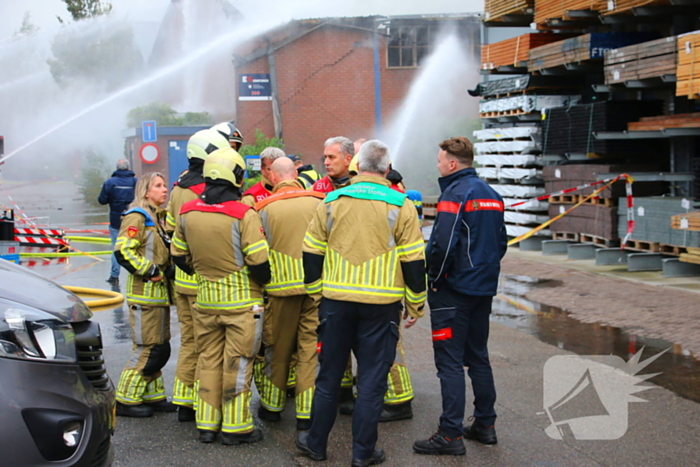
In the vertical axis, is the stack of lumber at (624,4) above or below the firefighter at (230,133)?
above

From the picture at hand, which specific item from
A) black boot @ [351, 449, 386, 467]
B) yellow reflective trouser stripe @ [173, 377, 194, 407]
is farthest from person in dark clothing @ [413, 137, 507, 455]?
yellow reflective trouser stripe @ [173, 377, 194, 407]

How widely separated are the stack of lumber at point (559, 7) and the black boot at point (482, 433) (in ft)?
32.0

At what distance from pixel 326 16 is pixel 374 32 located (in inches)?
113

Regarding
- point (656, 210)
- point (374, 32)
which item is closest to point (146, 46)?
point (374, 32)

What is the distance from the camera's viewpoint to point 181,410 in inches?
205

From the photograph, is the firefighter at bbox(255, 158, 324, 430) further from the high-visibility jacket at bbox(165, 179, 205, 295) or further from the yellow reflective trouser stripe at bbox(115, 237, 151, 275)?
the yellow reflective trouser stripe at bbox(115, 237, 151, 275)

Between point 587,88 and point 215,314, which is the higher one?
point 587,88

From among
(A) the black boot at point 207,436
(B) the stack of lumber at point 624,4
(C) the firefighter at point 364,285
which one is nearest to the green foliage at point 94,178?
(B) the stack of lumber at point 624,4

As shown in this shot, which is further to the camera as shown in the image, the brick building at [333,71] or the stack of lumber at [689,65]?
the brick building at [333,71]

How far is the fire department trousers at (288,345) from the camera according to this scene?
5.05 m

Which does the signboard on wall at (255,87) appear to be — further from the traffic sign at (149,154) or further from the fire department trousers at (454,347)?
→ the fire department trousers at (454,347)

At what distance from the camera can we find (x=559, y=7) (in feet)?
43.7

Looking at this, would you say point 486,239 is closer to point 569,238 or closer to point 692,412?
point 692,412

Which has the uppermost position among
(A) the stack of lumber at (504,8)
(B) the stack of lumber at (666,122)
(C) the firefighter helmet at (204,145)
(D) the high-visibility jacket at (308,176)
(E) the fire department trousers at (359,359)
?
(A) the stack of lumber at (504,8)
